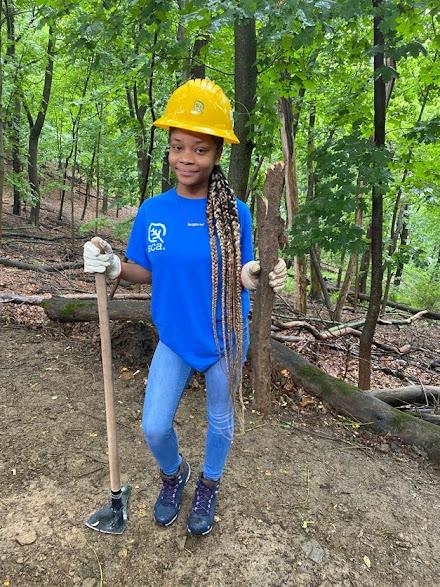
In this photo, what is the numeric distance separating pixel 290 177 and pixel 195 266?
5660 millimetres

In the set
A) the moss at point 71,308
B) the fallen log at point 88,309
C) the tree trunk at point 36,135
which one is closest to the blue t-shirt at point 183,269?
the fallen log at point 88,309

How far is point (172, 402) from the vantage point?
2.17 m

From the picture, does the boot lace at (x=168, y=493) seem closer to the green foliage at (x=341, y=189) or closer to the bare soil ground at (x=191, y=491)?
the bare soil ground at (x=191, y=491)

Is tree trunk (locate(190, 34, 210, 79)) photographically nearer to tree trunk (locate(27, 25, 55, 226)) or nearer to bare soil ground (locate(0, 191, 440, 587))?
bare soil ground (locate(0, 191, 440, 587))

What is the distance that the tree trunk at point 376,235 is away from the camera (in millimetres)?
4039

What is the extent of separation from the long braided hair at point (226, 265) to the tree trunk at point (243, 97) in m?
2.45

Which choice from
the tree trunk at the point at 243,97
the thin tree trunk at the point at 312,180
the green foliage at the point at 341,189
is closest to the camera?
the green foliage at the point at 341,189

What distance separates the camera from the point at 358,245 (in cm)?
404

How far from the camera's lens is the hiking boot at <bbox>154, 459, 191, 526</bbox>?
93.0 inches

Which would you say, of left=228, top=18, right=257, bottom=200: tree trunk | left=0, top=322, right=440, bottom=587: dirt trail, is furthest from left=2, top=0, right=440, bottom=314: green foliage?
left=0, top=322, right=440, bottom=587: dirt trail

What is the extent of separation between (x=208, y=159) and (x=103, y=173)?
17925mm

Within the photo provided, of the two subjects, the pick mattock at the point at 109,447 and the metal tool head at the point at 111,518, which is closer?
the pick mattock at the point at 109,447

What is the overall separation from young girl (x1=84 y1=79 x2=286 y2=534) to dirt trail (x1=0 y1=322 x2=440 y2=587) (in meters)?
0.32

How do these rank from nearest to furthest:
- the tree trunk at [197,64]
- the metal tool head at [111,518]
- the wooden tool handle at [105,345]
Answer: the wooden tool handle at [105,345] < the metal tool head at [111,518] < the tree trunk at [197,64]
